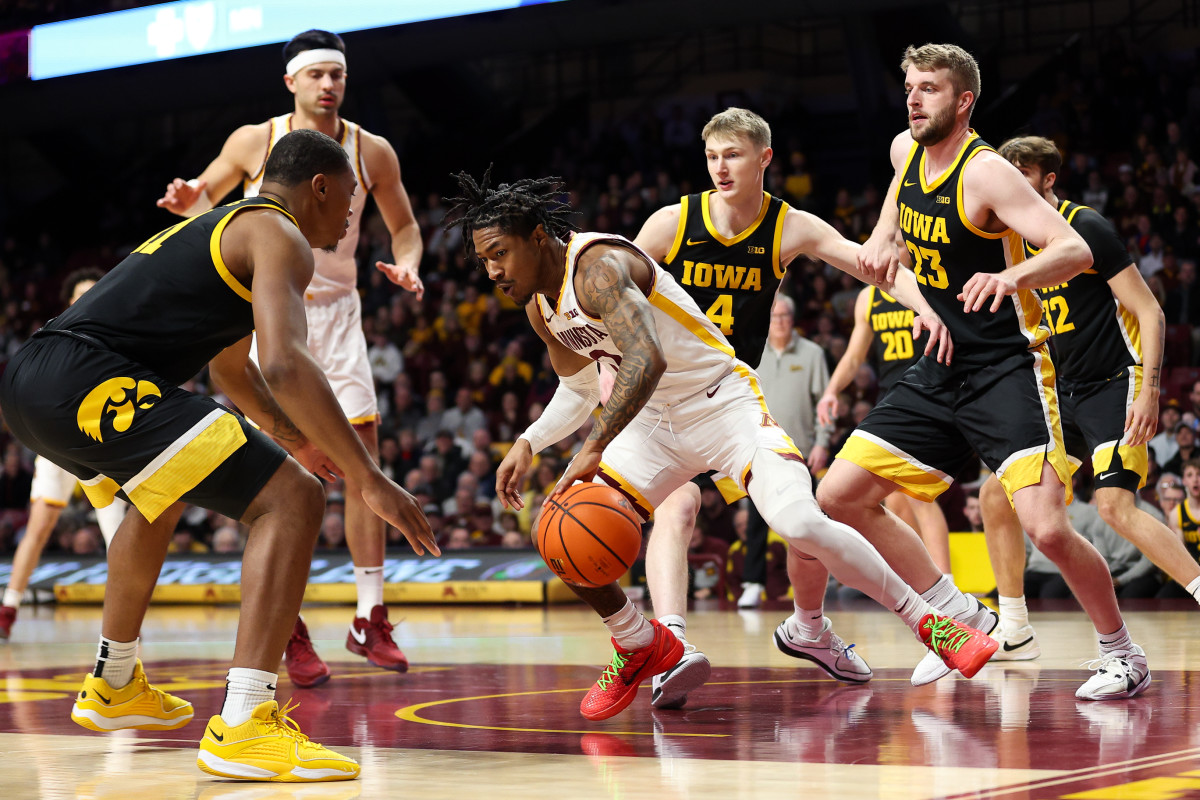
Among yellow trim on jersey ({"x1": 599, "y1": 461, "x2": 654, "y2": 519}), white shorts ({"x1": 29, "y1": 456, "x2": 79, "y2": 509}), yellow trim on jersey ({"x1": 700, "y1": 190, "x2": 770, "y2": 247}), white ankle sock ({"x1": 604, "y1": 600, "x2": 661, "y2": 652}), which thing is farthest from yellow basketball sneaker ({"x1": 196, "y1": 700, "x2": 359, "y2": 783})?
white shorts ({"x1": 29, "y1": 456, "x2": 79, "y2": 509})

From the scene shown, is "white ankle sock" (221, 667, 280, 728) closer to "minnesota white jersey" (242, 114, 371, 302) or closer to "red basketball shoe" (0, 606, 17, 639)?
"minnesota white jersey" (242, 114, 371, 302)

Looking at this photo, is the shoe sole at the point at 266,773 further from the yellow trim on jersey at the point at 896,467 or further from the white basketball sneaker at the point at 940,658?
the yellow trim on jersey at the point at 896,467

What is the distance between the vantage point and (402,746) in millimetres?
3713

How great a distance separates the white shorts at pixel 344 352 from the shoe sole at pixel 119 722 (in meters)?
2.19

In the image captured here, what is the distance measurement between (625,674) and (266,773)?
4.30 feet

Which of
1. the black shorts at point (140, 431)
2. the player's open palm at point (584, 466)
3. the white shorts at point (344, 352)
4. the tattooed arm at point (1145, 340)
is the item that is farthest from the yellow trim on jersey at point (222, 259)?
the tattooed arm at point (1145, 340)

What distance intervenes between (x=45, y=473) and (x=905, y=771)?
258 inches

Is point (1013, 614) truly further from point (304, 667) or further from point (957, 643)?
point (304, 667)

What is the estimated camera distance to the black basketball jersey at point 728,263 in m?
5.21

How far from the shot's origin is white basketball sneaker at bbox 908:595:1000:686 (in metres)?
4.70

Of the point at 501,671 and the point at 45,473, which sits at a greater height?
the point at 45,473

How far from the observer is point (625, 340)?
3.92m

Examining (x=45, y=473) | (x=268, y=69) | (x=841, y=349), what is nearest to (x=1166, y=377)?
(x=841, y=349)

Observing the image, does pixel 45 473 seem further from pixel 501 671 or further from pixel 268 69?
pixel 268 69
